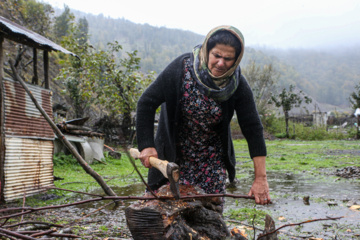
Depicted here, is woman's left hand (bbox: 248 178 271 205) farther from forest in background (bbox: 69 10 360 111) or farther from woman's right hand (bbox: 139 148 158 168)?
forest in background (bbox: 69 10 360 111)

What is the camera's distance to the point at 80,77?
49.5ft

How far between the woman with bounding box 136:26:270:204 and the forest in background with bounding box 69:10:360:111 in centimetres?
8506

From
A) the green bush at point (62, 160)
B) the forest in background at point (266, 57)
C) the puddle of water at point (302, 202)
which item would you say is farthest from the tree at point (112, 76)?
the forest in background at point (266, 57)

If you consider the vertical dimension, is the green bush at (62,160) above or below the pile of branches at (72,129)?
below

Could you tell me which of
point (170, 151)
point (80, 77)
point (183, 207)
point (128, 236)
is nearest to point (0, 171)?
point (128, 236)

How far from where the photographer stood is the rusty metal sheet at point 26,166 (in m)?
5.53

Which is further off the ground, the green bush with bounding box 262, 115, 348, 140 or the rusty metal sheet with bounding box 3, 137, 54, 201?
the rusty metal sheet with bounding box 3, 137, 54, 201

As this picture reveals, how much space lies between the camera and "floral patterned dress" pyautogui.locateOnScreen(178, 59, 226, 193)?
2.17 metres

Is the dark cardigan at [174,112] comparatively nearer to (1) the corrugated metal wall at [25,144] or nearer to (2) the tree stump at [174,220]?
(2) the tree stump at [174,220]

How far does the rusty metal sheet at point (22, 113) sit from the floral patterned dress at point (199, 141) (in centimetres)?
461

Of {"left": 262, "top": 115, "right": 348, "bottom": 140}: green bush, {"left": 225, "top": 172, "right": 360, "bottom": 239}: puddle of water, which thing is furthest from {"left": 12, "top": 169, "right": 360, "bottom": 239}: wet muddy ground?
{"left": 262, "top": 115, "right": 348, "bottom": 140}: green bush

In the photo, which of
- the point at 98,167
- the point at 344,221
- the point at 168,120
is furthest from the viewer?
the point at 98,167

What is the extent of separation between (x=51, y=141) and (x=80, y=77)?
9.04 m

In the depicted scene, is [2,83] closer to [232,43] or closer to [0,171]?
[0,171]
